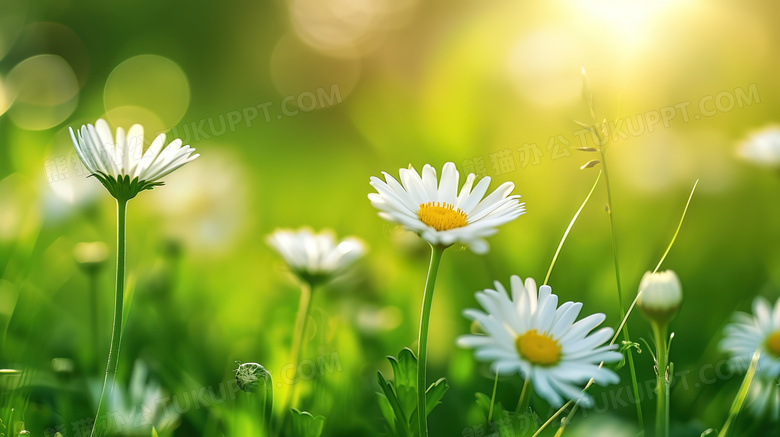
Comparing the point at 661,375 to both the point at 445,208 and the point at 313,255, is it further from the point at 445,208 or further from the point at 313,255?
the point at 313,255

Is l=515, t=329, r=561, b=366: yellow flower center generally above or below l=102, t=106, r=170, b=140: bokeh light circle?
below

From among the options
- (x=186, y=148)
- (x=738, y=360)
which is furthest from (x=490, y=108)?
(x=186, y=148)

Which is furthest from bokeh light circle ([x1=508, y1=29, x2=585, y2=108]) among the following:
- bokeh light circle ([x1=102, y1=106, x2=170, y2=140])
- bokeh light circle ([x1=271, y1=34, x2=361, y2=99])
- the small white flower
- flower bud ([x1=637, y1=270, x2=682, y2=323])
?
flower bud ([x1=637, y1=270, x2=682, y2=323])

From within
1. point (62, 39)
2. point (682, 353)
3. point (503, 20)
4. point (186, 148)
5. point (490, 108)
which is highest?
point (62, 39)

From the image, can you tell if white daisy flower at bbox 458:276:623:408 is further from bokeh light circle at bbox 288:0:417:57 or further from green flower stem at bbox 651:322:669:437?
bokeh light circle at bbox 288:0:417:57

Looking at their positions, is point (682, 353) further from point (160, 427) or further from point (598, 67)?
point (598, 67)

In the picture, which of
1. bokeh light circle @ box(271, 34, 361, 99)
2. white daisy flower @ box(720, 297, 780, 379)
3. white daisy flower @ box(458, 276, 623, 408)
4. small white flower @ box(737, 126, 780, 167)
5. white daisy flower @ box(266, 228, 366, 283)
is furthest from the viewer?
bokeh light circle @ box(271, 34, 361, 99)
